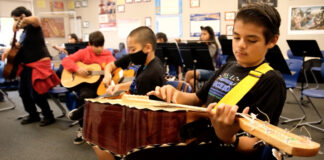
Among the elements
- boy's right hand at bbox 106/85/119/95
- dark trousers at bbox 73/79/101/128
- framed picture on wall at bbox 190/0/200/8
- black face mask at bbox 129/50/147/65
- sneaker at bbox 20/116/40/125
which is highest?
framed picture on wall at bbox 190/0/200/8

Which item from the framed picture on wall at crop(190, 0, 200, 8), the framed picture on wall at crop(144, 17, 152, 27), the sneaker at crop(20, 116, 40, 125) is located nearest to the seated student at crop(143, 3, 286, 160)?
the sneaker at crop(20, 116, 40, 125)

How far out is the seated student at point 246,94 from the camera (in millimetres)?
953

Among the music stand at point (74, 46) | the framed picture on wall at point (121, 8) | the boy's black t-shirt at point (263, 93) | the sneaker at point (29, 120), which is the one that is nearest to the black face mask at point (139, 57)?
the boy's black t-shirt at point (263, 93)

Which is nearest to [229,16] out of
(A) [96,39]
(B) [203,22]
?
(B) [203,22]

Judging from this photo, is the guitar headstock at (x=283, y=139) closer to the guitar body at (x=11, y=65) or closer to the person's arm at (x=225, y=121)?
the person's arm at (x=225, y=121)

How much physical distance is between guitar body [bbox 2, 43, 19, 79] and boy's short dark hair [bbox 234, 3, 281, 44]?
3.51 metres

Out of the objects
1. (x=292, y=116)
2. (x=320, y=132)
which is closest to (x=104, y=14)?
(x=292, y=116)

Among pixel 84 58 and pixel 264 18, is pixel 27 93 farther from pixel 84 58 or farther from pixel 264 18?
pixel 264 18

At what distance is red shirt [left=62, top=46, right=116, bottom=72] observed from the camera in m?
3.47

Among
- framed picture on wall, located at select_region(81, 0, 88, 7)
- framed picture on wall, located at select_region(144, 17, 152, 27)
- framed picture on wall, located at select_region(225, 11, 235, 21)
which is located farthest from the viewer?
framed picture on wall, located at select_region(81, 0, 88, 7)

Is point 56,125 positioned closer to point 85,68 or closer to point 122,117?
point 85,68

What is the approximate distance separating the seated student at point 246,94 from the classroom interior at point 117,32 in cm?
179

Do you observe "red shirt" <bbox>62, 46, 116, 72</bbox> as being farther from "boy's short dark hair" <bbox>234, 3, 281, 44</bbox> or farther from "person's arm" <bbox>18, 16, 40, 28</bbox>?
"boy's short dark hair" <bbox>234, 3, 281, 44</bbox>

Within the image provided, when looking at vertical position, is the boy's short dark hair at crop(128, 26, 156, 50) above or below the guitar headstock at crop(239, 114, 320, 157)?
above
